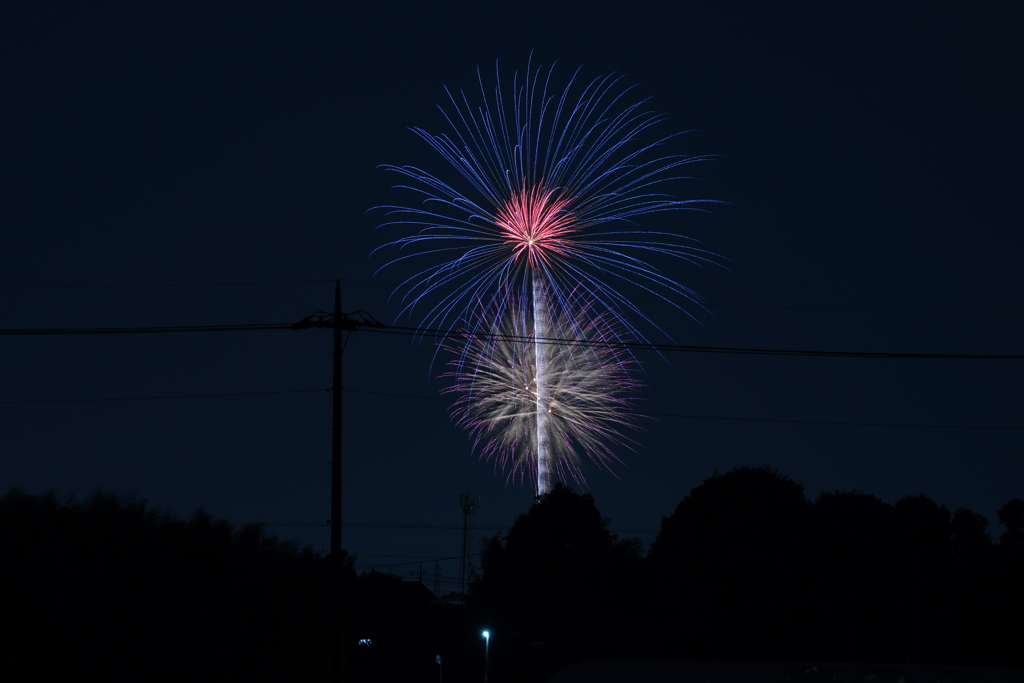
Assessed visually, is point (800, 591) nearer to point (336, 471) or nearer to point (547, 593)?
point (547, 593)

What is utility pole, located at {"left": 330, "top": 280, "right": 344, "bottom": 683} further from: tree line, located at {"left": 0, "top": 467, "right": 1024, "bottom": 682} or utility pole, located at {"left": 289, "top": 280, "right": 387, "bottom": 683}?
tree line, located at {"left": 0, "top": 467, "right": 1024, "bottom": 682}

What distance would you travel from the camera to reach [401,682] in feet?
183

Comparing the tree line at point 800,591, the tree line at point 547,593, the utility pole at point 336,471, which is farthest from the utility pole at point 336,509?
the tree line at point 800,591

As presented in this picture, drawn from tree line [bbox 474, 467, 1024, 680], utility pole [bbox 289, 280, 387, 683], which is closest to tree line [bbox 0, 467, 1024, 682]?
tree line [bbox 474, 467, 1024, 680]

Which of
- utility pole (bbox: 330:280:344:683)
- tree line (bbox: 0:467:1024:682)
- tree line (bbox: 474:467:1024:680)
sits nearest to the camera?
utility pole (bbox: 330:280:344:683)

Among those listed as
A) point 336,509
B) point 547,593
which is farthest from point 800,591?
point 336,509

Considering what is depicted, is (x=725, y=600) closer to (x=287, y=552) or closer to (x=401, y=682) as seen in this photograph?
(x=401, y=682)

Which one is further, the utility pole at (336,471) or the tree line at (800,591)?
the tree line at (800,591)

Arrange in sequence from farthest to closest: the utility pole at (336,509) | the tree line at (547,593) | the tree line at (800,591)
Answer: the tree line at (800,591) < the tree line at (547,593) < the utility pole at (336,509)

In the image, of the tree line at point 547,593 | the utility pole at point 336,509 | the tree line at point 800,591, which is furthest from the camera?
the tree line at point 800,591

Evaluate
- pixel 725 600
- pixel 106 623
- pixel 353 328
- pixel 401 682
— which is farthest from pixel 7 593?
pixel 725 600

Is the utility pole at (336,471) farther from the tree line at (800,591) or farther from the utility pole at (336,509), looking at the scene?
the tree line at (800,591)

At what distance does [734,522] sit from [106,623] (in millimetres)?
38313

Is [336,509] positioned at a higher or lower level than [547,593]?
higher
